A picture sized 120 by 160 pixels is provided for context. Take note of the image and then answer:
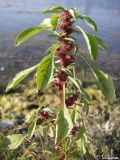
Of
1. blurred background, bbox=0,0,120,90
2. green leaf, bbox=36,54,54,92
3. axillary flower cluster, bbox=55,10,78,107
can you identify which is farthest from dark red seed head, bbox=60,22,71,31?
blurred background, bbox=0,0,120,90

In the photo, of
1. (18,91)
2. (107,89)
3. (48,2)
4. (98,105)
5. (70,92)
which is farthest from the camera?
(48,2)

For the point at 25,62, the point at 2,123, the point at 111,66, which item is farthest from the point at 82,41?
the point at 2,123

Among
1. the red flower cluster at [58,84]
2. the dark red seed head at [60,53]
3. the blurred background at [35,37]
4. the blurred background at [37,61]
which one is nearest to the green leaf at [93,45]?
the dark red seed head at [60,53]

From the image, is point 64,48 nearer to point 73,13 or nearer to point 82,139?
point 73,13

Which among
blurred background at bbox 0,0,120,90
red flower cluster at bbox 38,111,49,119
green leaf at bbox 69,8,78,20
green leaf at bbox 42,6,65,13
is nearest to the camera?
green leaf at bbox 69,8,78,20

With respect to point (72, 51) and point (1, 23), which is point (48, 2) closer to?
point (1, 23)

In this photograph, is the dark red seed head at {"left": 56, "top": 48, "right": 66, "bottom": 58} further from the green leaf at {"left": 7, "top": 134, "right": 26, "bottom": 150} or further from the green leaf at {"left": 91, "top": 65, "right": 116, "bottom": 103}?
the green leaf at {"left": 7, "top": 134, "right": 26, "bottom": 150}

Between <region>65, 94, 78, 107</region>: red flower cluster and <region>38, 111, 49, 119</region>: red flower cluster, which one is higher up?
<region>65, 94, 78, 107</region>: red flower cluster

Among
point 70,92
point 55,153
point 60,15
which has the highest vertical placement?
point 60,15
